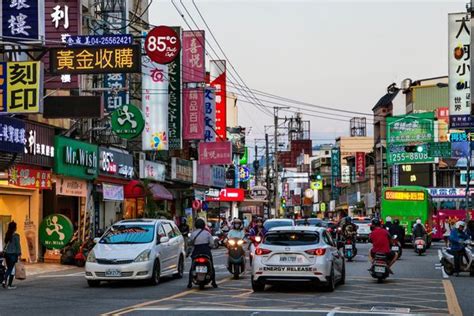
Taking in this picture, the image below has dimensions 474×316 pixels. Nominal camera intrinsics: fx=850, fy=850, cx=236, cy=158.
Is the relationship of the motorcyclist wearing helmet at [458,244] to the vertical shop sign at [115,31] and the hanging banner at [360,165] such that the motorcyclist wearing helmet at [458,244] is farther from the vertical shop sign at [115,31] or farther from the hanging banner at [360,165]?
the hanging banner at [360,165]

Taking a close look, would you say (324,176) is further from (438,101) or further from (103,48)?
(103,48)

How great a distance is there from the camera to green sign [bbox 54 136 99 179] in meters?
33.1

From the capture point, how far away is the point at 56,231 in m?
32.1

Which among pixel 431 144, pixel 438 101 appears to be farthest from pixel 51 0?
pixel 438 101

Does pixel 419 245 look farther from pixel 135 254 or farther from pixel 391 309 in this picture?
pixel 391 309

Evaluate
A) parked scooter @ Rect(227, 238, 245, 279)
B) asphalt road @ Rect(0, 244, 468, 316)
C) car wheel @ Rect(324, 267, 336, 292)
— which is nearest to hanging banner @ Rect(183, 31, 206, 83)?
asphalt road @ Rect(0, 244, 468, 316)

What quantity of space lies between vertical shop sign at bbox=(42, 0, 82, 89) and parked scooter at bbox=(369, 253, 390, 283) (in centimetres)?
1431

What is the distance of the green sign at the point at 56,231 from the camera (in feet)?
105

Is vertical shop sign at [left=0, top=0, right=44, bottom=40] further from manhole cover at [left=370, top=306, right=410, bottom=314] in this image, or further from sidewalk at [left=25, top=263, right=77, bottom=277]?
manhole cover at [left=370, top=306, right=410, bottom=314]

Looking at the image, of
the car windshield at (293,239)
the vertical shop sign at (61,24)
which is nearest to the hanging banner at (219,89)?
the vertical shop sign at (61,24)

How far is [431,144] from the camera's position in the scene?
218 ft

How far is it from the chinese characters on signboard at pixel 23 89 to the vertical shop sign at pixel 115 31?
1257 cm

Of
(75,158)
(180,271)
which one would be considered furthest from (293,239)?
(75,158)

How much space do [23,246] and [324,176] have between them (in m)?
116
